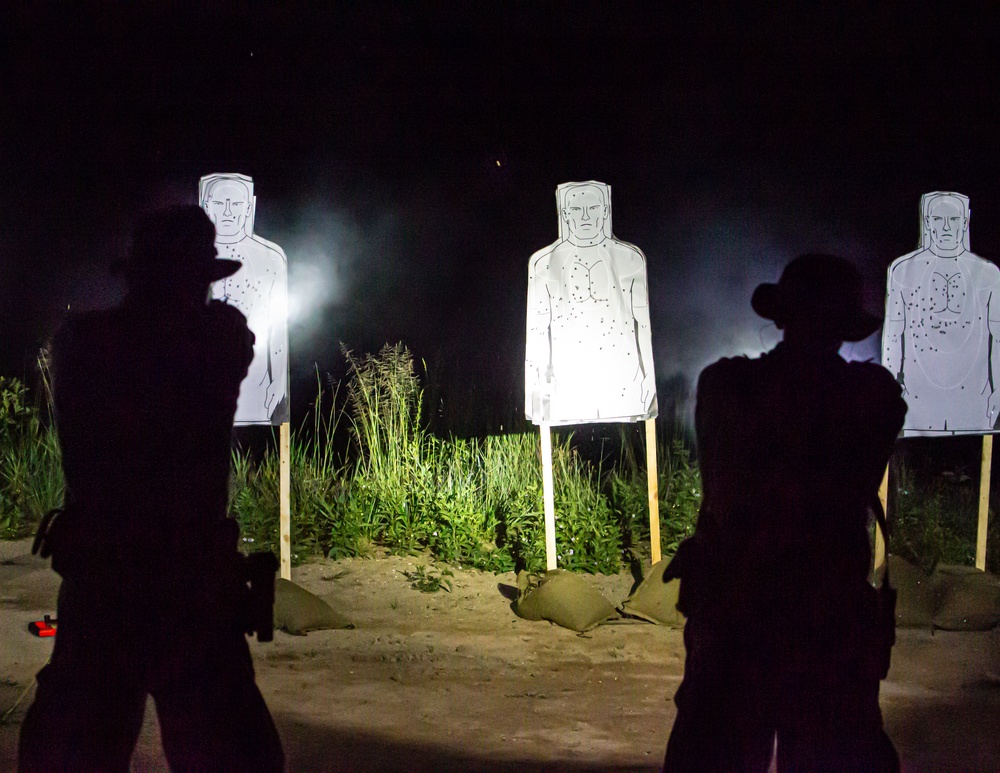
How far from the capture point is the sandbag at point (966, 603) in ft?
15.9

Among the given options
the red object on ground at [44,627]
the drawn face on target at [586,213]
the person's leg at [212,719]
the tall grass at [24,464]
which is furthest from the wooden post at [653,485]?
the tall grass at [24,464]

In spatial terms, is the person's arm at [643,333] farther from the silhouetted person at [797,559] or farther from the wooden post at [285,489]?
the silhouetted person at [797,559]

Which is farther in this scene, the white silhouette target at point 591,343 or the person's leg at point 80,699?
the white silhouette target at point 591,343

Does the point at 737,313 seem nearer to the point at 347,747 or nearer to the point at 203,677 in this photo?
the point at 347,747

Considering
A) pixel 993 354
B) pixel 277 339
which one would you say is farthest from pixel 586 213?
pixel 993 354

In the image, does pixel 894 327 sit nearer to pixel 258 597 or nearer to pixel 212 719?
pixel 258 597

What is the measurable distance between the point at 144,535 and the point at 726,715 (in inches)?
47.1

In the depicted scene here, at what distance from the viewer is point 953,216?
528 centimetres

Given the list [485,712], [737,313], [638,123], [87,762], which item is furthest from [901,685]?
[638,123]

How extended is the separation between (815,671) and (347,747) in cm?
184

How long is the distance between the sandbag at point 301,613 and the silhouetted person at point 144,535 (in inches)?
102

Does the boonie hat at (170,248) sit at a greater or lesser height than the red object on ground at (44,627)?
greater

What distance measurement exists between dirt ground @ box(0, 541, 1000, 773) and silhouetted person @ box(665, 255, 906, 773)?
131 cm

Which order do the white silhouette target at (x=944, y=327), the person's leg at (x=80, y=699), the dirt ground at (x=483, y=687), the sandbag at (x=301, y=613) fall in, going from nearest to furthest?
1. the person's leg at (x=80, y=699)
2. the dirt ground at (x=483, y=687)
3. the sandbag at (x=301, y=613)
4. the white silhouette target at (x=944, y=327)
